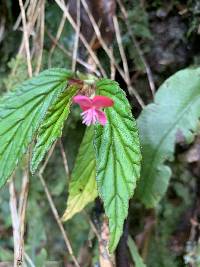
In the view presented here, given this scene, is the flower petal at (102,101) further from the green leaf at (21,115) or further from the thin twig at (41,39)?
the thin twig at (41,39)

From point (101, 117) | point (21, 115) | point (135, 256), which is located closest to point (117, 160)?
point (101, 117)

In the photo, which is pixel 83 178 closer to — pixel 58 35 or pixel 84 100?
pixel 84 100

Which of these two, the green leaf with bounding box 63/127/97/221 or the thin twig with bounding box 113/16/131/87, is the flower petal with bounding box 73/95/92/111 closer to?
the green leaf with bounding box 63/127/97/221

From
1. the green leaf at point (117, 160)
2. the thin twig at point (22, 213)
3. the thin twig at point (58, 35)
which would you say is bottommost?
the thin twig at point (22, 213)

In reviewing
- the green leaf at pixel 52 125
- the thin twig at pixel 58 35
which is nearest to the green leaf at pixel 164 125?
the green leaf at pixel 52 125

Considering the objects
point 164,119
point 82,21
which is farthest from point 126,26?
point 164,119

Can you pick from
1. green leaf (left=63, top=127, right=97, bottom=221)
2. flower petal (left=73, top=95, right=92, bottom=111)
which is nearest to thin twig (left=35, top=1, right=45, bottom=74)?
green leaf (left=63, top=127, right=97, bottom=221)

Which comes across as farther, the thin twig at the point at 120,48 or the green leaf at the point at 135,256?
the thin twig at the point at 120,48

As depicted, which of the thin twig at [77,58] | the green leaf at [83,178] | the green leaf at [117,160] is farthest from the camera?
the thin twig at [77,58]
